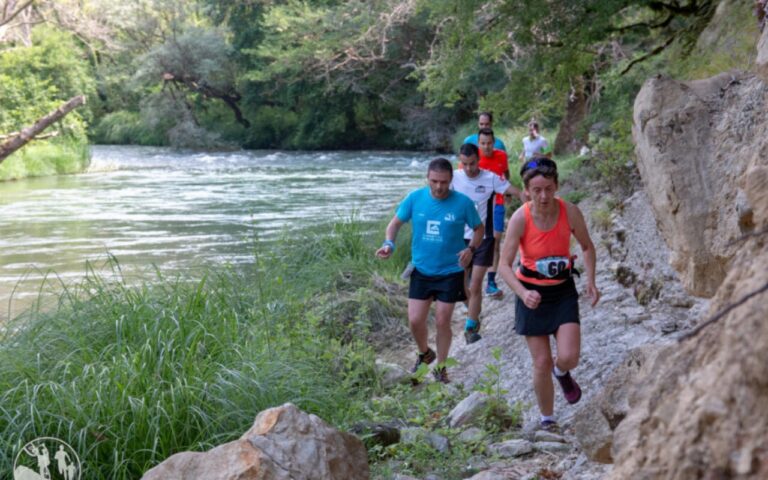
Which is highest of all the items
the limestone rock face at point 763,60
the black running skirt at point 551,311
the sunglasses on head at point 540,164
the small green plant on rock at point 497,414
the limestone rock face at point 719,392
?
the limestone rock face at point 763,60

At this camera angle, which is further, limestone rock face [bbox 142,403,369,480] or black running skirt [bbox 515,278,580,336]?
black running skirt [bbox 515,278,580,336]

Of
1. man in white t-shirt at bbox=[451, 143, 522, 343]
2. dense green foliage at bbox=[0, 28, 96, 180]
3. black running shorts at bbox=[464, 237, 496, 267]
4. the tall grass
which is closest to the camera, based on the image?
the tall grass

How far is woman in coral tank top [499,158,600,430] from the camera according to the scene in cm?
562

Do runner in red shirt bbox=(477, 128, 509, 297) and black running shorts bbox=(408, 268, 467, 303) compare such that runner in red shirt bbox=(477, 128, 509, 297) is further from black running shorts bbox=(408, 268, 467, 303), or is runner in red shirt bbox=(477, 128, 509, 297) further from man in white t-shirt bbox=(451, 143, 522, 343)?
black running shorts bbox=(408, 268, 467, 303)

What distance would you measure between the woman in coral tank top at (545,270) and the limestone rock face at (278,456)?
1579 millimetres

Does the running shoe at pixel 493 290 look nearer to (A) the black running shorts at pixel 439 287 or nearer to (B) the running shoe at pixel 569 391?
(A) the black running shorts at pixel 439 287

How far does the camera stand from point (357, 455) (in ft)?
15.1

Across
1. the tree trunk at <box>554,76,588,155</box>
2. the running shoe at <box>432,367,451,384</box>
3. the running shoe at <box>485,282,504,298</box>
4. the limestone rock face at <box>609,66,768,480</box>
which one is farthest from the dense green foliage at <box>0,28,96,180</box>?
the limestone rock face at <box>609,66,768,480</box>

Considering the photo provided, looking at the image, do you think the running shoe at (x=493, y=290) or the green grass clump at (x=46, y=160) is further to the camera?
the green grass clump at (x=46, y=160)

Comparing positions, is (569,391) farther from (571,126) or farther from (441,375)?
(571,126)

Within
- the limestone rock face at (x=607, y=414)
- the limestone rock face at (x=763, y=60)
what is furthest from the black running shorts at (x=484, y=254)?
the limestone rock face at (x=763, y=60)

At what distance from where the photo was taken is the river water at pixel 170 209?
47.6 feet

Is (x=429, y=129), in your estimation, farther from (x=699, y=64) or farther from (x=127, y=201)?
(x=699, y=64)

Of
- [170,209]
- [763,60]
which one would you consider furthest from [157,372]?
[170,209]
